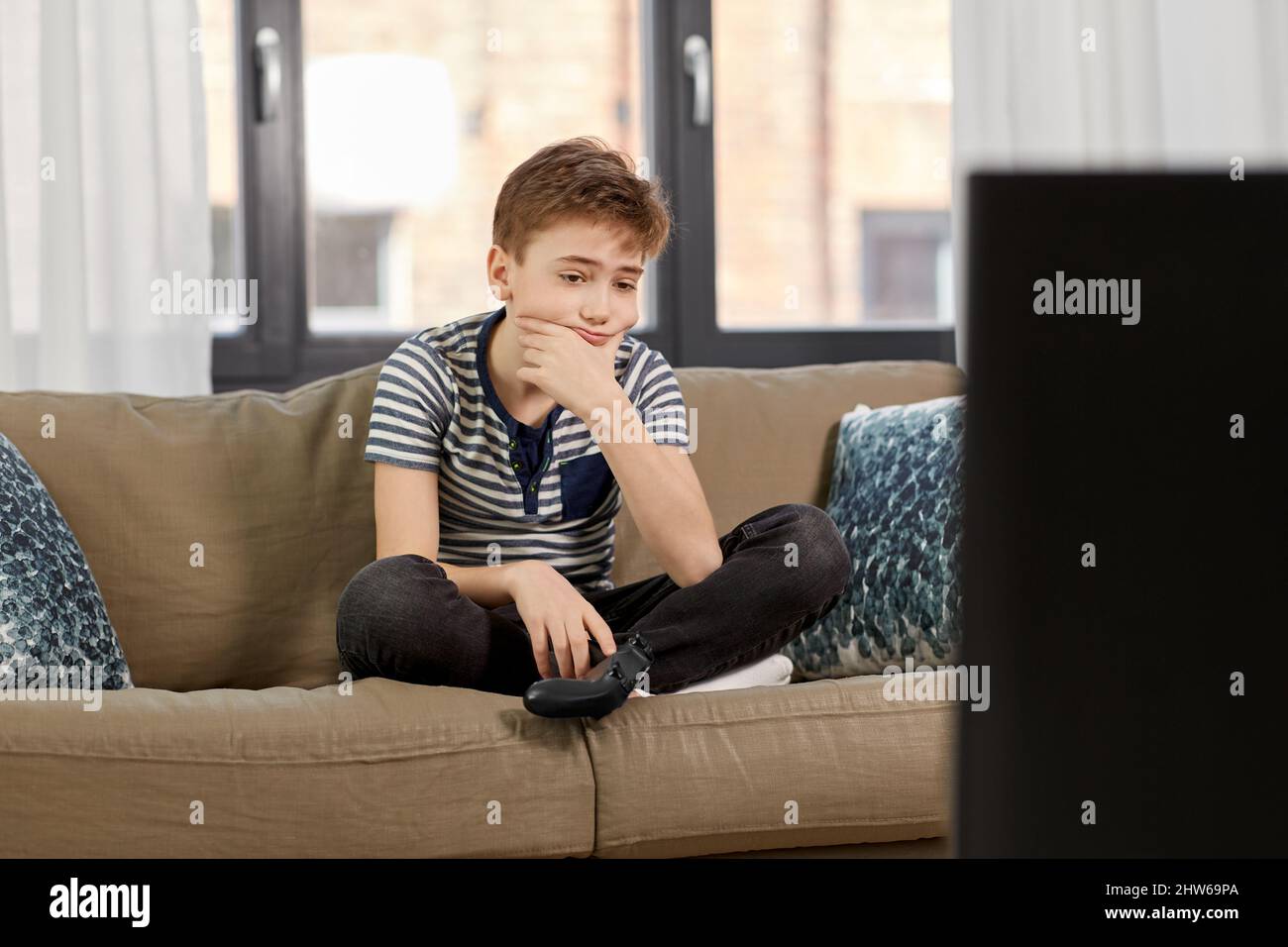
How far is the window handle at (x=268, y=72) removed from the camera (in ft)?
7.38

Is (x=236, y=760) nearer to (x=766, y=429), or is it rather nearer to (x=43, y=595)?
(x=43, y=595)

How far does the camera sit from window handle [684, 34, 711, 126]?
2.42m

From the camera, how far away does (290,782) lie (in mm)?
1089

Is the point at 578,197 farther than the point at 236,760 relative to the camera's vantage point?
Yes

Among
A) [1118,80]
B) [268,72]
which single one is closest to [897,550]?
[1118,80]

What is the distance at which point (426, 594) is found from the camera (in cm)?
125

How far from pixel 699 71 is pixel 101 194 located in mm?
1134

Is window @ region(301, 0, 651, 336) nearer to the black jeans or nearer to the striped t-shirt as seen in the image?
the striped t-shirt

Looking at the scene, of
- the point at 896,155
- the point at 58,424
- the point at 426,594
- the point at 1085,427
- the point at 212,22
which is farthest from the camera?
the point at 896,155

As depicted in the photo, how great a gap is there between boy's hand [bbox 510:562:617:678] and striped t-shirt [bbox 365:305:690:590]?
238 millimetres
